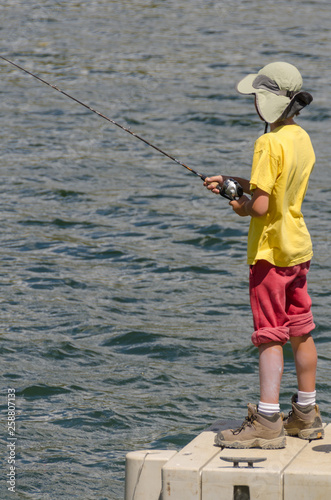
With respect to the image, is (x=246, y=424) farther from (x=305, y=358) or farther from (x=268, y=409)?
(x=305, y=358)

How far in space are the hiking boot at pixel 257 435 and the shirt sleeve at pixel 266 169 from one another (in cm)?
93

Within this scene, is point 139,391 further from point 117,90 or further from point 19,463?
point 117,90

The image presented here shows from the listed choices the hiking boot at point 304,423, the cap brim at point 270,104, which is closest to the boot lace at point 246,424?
the hiking boot at point 304,423

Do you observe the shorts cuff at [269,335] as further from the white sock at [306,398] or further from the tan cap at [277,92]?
the tan cap at [277,92]

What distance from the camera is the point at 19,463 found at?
5.10 meters

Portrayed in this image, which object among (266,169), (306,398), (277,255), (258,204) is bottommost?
(306,398)

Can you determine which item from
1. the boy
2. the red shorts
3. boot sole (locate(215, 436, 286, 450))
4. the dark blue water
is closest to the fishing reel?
the boy

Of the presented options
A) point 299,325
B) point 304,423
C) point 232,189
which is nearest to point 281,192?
point 232,189

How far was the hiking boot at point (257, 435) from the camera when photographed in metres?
3.95

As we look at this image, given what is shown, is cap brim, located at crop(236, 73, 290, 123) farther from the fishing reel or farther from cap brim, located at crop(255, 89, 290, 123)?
the fishing reel

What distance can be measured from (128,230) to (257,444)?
220 inches

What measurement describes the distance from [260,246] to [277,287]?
0.18 m

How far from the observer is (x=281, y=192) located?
399 centimetres

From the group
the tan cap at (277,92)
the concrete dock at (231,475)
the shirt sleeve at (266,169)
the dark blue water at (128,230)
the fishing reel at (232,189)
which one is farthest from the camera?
the dark blue water at (128,230)
